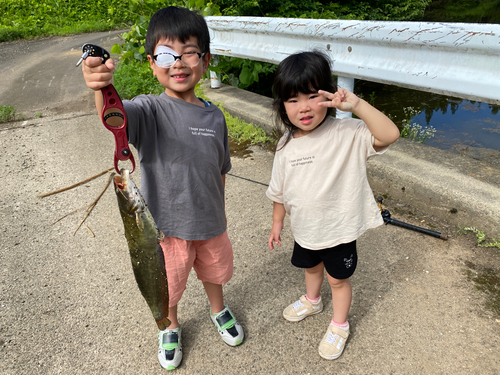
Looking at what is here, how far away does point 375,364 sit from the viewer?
2.02 m

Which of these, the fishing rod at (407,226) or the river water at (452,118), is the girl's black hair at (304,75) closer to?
the fishing rod at (407,226)

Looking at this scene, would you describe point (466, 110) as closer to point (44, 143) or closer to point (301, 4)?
point (301, 4)

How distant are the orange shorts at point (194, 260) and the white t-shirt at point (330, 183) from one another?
50 cm

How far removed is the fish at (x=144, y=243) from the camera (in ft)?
4.70

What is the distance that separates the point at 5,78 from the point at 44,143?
16.7 feet

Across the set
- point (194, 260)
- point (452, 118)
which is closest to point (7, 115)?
point (194, 260)

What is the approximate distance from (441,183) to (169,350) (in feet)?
7.78

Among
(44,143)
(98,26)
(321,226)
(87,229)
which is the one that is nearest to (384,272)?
(321,226)

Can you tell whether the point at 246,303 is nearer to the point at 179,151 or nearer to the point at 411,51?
the point at 179,151

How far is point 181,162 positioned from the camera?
1.88 meters

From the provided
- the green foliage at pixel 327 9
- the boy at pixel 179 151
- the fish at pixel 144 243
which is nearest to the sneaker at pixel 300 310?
the boy at pixel 179 151

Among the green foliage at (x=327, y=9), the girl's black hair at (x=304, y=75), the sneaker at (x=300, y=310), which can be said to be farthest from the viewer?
the green foliage at (x=327, y=9)

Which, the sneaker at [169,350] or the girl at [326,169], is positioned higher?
the girl at [326,169]

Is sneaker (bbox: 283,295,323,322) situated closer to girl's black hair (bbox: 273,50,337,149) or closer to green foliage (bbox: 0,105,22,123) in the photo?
girl's black hair (bbox: 273,50,337,149)
